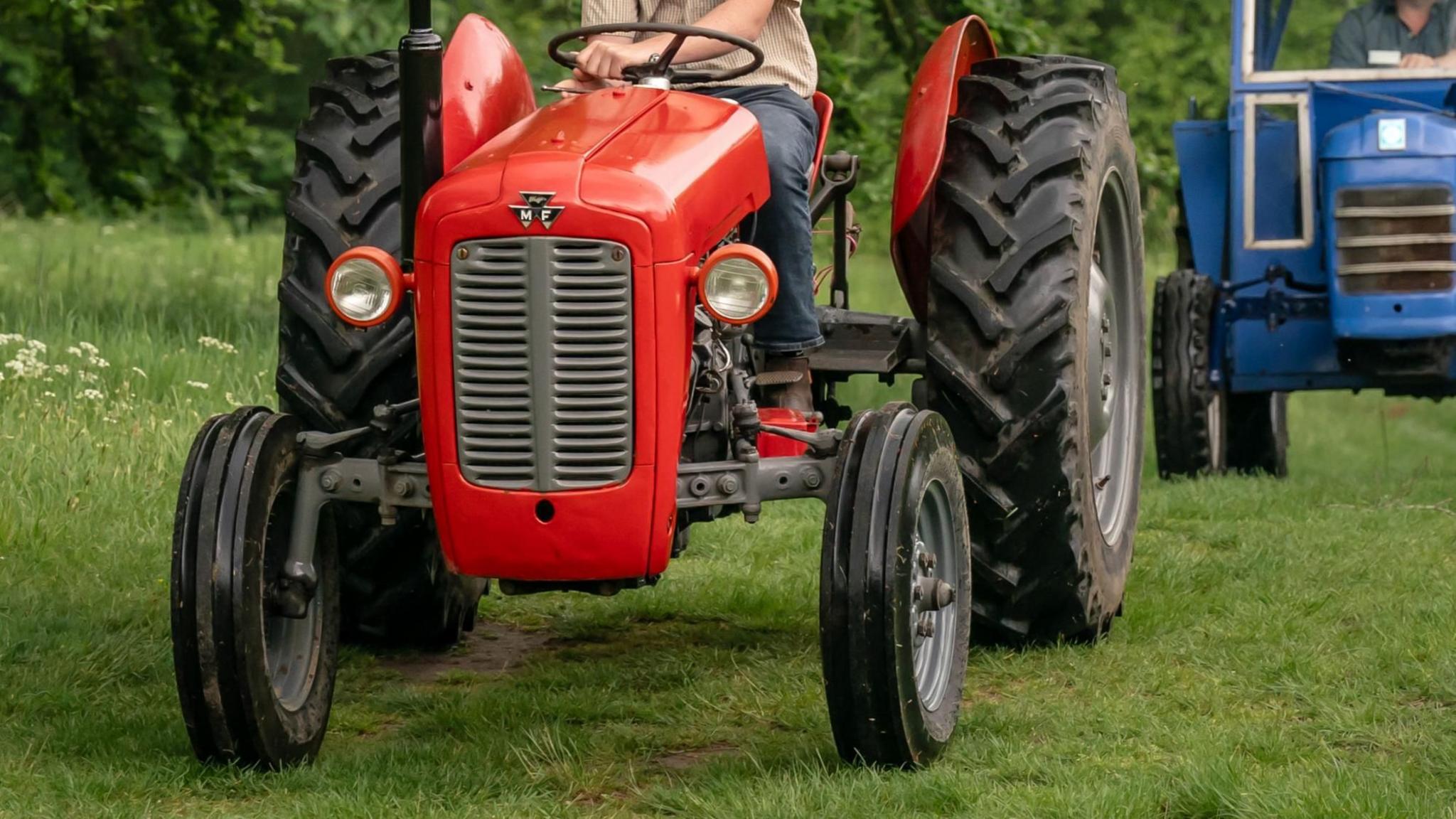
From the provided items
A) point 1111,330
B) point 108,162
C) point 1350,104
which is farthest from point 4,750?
point 108,162

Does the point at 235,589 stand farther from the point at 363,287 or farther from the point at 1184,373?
the point at 1184,373

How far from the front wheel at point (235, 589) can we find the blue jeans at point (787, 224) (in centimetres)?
114

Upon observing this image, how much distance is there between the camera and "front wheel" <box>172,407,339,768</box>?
383 cm

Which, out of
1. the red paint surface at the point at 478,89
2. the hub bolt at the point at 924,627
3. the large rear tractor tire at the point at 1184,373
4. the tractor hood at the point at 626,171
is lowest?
the hub bolt at the point at 924,627

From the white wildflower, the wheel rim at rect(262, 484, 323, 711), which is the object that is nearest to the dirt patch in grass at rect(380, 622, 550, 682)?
the wheel rim at rect(262, 484, 323, 711)

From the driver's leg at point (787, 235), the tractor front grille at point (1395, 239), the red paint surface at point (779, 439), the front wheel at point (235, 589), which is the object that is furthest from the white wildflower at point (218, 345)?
the tractor front grille at point (1395, 239)

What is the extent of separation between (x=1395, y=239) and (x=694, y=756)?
4832mm

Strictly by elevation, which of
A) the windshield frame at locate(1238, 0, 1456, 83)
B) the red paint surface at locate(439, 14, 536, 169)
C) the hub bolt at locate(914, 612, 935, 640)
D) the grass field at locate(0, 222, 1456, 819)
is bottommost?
the grass field at locate(0, 222, 1456, 819)

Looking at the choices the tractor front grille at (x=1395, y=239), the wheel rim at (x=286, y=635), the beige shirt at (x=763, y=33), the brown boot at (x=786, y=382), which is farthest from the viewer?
the tractor front grille at (x=1395, y=239)

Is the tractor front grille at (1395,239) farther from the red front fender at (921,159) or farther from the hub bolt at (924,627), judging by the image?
the hub bolt at (924,627)

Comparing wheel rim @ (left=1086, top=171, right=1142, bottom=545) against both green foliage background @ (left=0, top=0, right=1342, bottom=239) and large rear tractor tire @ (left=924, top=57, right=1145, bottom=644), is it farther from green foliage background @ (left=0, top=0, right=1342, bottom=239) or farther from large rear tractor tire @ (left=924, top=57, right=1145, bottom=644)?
green foliage background @ (left=0, top=0, right=1342, bottom=239)

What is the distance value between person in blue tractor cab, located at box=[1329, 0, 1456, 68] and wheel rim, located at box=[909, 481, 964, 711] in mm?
5194

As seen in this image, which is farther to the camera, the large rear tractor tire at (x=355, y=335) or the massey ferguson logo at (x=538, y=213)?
the large rear tractor tire at (x=355, y=335)

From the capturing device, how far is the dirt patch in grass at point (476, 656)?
5.11 m
